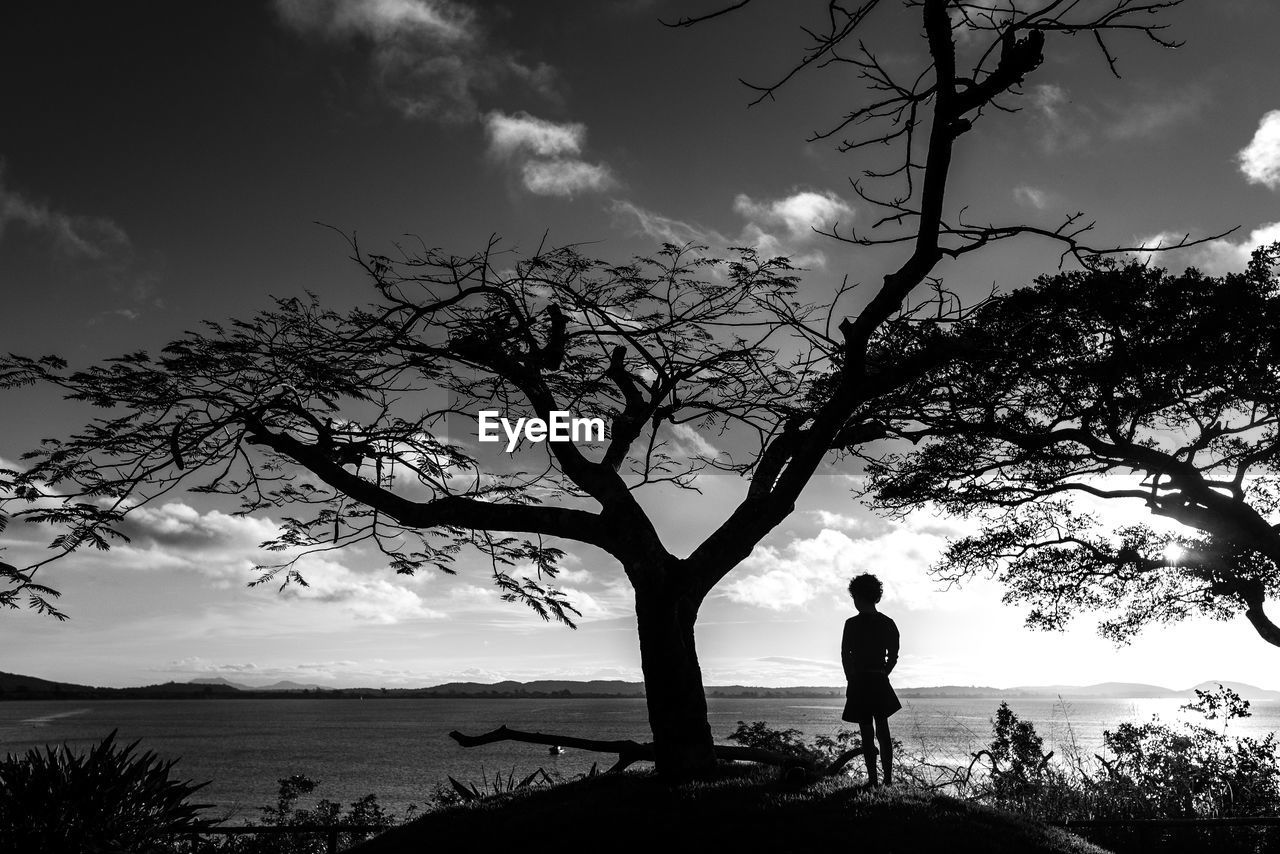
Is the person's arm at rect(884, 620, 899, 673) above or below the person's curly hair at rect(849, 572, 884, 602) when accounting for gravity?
below

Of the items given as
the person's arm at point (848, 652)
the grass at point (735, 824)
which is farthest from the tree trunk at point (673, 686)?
the person's arm at point (848, 652)

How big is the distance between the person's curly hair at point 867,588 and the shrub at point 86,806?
22.3 ft

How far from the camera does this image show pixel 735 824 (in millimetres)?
6695

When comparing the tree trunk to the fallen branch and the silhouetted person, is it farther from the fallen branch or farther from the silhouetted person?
the silhouetted person

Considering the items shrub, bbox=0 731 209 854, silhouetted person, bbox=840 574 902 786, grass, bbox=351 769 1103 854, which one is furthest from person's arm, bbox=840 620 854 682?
shrub, bbox=0 731 209 854

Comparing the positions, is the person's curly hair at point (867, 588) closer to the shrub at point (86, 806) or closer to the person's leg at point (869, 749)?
the person's leg at point (869, 749)

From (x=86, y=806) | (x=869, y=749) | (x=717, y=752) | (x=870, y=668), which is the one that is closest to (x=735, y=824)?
(x=869, y=749)

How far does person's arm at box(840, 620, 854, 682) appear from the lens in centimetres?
830

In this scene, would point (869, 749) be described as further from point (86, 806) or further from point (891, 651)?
point (86, 806)

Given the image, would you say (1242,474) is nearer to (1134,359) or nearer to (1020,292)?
(1134,359)

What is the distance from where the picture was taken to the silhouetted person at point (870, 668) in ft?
26.7

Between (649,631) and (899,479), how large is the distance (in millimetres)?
7830

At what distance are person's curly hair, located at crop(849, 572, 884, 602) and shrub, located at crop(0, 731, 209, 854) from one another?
6.79m

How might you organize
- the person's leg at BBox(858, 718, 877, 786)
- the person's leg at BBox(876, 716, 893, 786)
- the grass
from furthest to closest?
the person's leg at BBox(876, 716, 893, 786), the person's leg at BBox(858, 718, 877, 786), the grass
